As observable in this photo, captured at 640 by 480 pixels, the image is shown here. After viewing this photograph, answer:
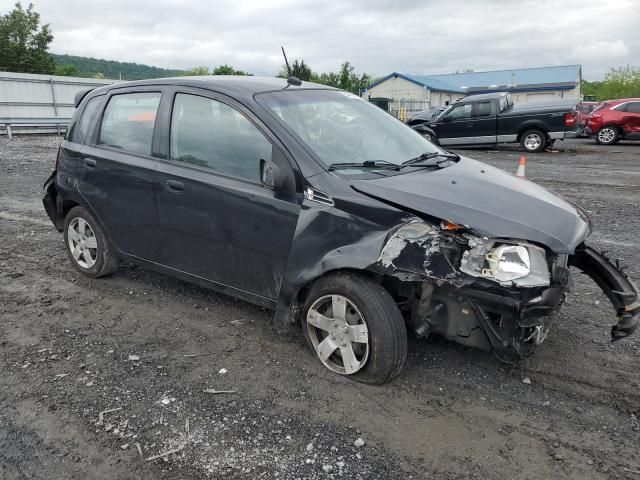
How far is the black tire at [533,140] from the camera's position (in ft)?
53.0

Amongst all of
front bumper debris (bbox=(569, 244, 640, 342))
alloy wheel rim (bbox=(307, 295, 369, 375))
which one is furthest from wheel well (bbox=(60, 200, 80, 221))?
front bumper debris (bbox=(569, 244, 640, 342))

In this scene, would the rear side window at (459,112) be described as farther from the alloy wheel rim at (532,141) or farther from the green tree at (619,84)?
the green tree at (619,84)

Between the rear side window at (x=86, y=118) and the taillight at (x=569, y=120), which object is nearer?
the rear side window at (x=86, y=118)

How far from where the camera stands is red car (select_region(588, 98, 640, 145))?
712 inches

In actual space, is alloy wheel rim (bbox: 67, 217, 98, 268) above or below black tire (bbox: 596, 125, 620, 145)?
below

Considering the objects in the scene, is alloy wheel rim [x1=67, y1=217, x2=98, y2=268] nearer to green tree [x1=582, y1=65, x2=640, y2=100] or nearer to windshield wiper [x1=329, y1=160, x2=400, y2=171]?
windshield wiper [x1=329, y1=160, x2=400, y2=171]

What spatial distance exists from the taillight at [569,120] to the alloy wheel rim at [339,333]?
14618 millimetres

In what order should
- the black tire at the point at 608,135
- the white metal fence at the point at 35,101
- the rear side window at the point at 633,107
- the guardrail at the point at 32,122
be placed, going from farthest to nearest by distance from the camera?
the white metal fence at the point at 35,101, the guardrail at the point at 32,122, the black tire at the point at 608,135, the rear side window at the point at 633,107

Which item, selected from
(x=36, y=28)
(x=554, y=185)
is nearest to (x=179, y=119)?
(x=554, y=185)

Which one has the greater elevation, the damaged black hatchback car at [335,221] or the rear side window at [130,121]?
the rear side window at [130,121]

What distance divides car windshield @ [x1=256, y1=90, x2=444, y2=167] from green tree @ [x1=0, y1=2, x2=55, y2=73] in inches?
1931

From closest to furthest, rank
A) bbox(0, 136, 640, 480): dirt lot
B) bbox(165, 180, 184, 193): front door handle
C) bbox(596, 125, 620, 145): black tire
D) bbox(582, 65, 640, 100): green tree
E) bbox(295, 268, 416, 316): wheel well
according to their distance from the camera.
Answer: bbox(0, 136, 640, 480): dirt lot < bbox(295, 268, 416, 316): wheel well < bbox(165, 180, 184, 193): front door handle < bbox(596, 125, 620, 145): black tire < bbox(582, 65, 640, 100): green tree

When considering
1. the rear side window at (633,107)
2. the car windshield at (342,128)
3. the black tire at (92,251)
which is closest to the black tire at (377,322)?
the car windshield at (342,128)

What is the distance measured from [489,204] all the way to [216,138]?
1.91 m
